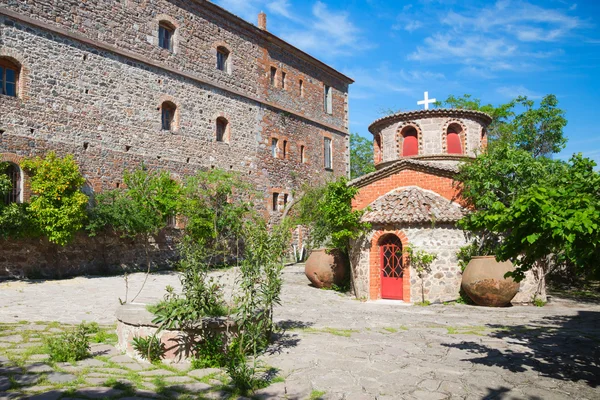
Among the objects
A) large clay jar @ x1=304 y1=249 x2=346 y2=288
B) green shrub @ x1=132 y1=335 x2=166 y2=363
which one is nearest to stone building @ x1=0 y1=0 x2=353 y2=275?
large clay jar @ x1=304 y1=249 x2=346 y2=288

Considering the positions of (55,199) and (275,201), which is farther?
(275,201)

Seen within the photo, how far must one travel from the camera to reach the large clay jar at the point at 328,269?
48.1 feet

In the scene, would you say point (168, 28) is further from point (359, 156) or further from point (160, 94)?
point (359, 156)

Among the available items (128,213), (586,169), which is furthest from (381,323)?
(128,213)

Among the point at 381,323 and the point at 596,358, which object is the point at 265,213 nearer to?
the point at 381,323

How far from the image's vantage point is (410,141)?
17234mm

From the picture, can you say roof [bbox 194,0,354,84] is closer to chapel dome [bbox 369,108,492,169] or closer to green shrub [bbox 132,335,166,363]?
chapel dome [bbox 369,108,492,169]

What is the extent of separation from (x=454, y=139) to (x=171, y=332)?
45.9ft

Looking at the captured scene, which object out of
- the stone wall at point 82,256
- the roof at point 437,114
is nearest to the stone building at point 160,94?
the stone wall at point 82,256

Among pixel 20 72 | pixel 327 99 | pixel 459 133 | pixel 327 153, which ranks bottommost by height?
pixel 459 133

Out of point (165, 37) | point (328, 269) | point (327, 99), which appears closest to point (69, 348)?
point (328, 269)

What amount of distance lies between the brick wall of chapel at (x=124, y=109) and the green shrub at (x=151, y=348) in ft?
35.3

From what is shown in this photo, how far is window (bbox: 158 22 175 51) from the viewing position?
61.0ft

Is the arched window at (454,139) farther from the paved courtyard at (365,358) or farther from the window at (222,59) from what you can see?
the window at (222,59)
